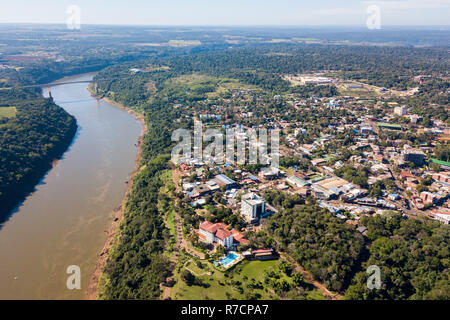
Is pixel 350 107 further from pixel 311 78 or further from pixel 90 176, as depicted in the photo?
pixel 90 176

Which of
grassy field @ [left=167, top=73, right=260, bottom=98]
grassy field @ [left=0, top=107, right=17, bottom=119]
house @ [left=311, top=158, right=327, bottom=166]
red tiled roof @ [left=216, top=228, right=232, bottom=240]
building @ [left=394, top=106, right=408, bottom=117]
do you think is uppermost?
grassy field @ [left=167, top=73, right=260, bottom=98]

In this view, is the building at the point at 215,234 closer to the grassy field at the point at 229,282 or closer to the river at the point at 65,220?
the grassy field at the point at 229,282

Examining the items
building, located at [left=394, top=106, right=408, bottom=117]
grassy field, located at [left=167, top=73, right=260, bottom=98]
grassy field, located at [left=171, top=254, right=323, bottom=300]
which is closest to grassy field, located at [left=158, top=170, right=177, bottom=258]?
grassy field, located at [left=171, top=254, right=323, bottom=300]


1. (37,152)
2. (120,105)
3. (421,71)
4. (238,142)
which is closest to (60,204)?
(37,152)

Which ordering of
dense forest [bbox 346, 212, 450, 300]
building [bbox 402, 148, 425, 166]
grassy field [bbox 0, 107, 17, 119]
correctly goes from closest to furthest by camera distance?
dense forest [bbox 346, 212, 450, 300], building [bbox 402, 148, 425, 166], grassy field [bbox 0, 107, 17, 119]

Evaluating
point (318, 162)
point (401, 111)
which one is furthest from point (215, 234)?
point (401, 111)

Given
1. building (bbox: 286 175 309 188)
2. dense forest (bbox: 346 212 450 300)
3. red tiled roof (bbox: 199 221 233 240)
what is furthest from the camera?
building (bbox: 286 175 309 188)

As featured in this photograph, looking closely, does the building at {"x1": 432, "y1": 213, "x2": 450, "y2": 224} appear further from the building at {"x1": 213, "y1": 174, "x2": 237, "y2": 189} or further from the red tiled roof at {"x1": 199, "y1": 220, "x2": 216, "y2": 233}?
the red tiled roof at {"x1": 199, "y1": 220, "x2": 216, "y2": 233}

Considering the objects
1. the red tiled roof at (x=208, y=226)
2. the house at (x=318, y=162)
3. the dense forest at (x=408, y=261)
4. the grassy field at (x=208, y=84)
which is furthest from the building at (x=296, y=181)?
the grassy field at (x=208, y=84)
